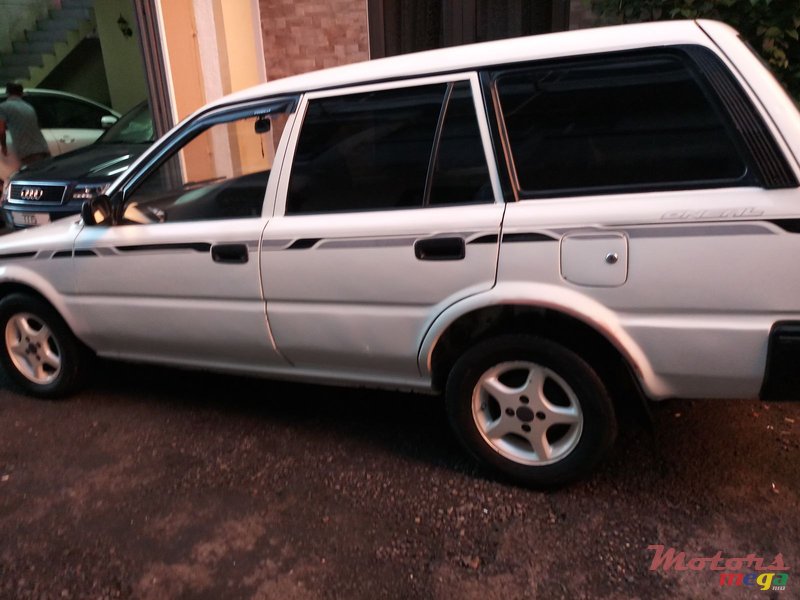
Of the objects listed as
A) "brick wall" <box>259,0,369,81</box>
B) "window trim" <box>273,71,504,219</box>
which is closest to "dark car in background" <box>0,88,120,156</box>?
"brick wall" <box>259,0,369,81</box>

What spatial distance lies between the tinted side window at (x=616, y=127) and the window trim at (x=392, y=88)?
87 millimetres

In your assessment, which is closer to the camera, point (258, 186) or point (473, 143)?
point (473, 143)

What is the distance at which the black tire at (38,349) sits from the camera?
150 inches

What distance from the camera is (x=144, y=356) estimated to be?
3.64m

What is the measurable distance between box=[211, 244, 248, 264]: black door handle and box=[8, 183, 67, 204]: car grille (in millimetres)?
3786

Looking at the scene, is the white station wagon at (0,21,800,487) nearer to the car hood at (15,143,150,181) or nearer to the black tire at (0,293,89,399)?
the black tire at (0,293,89,399)

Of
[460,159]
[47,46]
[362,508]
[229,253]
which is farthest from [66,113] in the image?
[362,508]

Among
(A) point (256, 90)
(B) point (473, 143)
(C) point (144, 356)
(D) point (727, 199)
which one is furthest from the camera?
(C) point (144, 356)

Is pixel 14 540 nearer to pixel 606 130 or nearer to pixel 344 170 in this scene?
pixel 344 170

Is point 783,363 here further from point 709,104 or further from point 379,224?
point 379,224

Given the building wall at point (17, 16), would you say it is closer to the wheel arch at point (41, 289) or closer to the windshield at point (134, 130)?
the windshield at point (134, 130)

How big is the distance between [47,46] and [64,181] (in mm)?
9985

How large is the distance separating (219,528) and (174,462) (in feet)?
2.10

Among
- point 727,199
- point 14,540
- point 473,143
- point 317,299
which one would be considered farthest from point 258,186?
point 727,199
